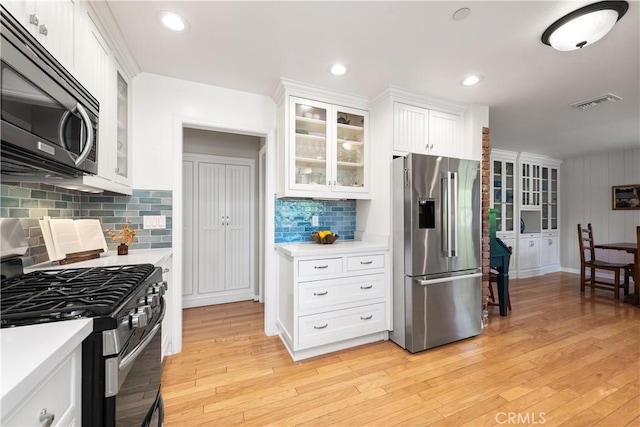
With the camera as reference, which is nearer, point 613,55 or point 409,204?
point 613,55

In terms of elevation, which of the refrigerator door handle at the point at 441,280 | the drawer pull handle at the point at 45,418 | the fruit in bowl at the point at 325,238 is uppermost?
the fruit in bowl at the point at 325,238

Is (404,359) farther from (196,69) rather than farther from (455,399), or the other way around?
(196,69)

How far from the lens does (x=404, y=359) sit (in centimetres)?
228

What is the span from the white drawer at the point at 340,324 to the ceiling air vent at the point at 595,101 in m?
3.10

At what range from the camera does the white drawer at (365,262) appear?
2.42m

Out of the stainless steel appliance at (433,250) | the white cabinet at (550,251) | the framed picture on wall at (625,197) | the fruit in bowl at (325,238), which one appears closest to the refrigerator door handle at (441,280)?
the stainless steel appliance at (433,250)

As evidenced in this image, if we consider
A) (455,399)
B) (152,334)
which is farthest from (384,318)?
(152,334)

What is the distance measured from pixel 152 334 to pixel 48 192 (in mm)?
1284

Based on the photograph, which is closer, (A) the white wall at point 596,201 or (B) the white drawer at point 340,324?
(B) the white drawer at point 340,324

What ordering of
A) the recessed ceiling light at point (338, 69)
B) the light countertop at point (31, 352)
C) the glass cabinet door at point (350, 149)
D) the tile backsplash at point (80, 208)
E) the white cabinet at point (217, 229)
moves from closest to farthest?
the light countertop at point (31, 352), the tile backsplash at point (80, 208), the recessed ceiling light at point (338, 69), the glass cabinet door at point (350, 149), the white cabinet at point (217, 229)

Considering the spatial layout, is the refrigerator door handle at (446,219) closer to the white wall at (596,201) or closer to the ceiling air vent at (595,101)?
the ceiling air vent at (595,101)

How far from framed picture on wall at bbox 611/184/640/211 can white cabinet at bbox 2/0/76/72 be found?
25.9 ft

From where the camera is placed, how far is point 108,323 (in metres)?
0.85

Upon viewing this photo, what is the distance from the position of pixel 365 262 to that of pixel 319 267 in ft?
1.56
